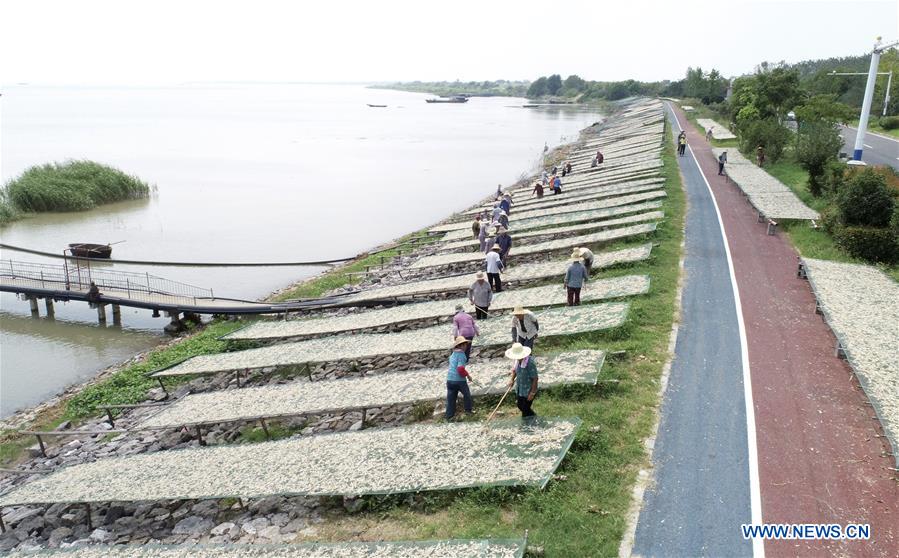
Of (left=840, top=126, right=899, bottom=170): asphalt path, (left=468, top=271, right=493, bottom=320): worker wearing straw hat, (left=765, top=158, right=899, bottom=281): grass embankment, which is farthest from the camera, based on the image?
(left=840, top=126, right=899, bottom=170): asphalt path

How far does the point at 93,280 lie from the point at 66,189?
25764 mm

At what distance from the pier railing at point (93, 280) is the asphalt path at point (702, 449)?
22.0m

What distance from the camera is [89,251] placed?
121 ft

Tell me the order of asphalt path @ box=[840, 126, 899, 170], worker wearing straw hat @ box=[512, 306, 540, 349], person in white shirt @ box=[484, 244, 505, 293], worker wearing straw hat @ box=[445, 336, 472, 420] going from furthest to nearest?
asphalt path @ box=[840, 126, 899, 170], person in white shirt @ box=[484, 244, 505, 293], worker wearing straw hat @ box=[512, 306, 540, 349], worker wearing straw hat @ box=[445, 336, 472, 420]

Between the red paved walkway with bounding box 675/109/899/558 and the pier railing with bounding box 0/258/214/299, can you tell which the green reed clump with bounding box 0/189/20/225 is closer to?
the pier railing with bounding box 0/258/214/299

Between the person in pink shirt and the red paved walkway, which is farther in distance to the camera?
the person in pink shirt

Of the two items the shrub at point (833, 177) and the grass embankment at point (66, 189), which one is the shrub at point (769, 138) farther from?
the grass embankment at point (66, 189)

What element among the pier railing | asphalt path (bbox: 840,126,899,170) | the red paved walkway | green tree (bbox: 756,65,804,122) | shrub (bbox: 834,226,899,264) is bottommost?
the pier railing

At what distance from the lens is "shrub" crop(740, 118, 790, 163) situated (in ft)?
140

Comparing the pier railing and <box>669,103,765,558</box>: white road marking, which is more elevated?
<box>669,103,765,558</box>: white road marking

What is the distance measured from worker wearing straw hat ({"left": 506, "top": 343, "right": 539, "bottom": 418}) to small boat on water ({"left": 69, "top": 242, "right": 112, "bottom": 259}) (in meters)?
34.2

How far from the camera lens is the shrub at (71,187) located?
1999 inches

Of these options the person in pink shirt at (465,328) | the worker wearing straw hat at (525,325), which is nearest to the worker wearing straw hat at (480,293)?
the person in pink shirt at (465,328)

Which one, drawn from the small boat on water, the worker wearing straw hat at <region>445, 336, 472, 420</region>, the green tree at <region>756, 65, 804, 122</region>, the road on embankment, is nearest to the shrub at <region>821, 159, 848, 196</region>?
the road on embankment
